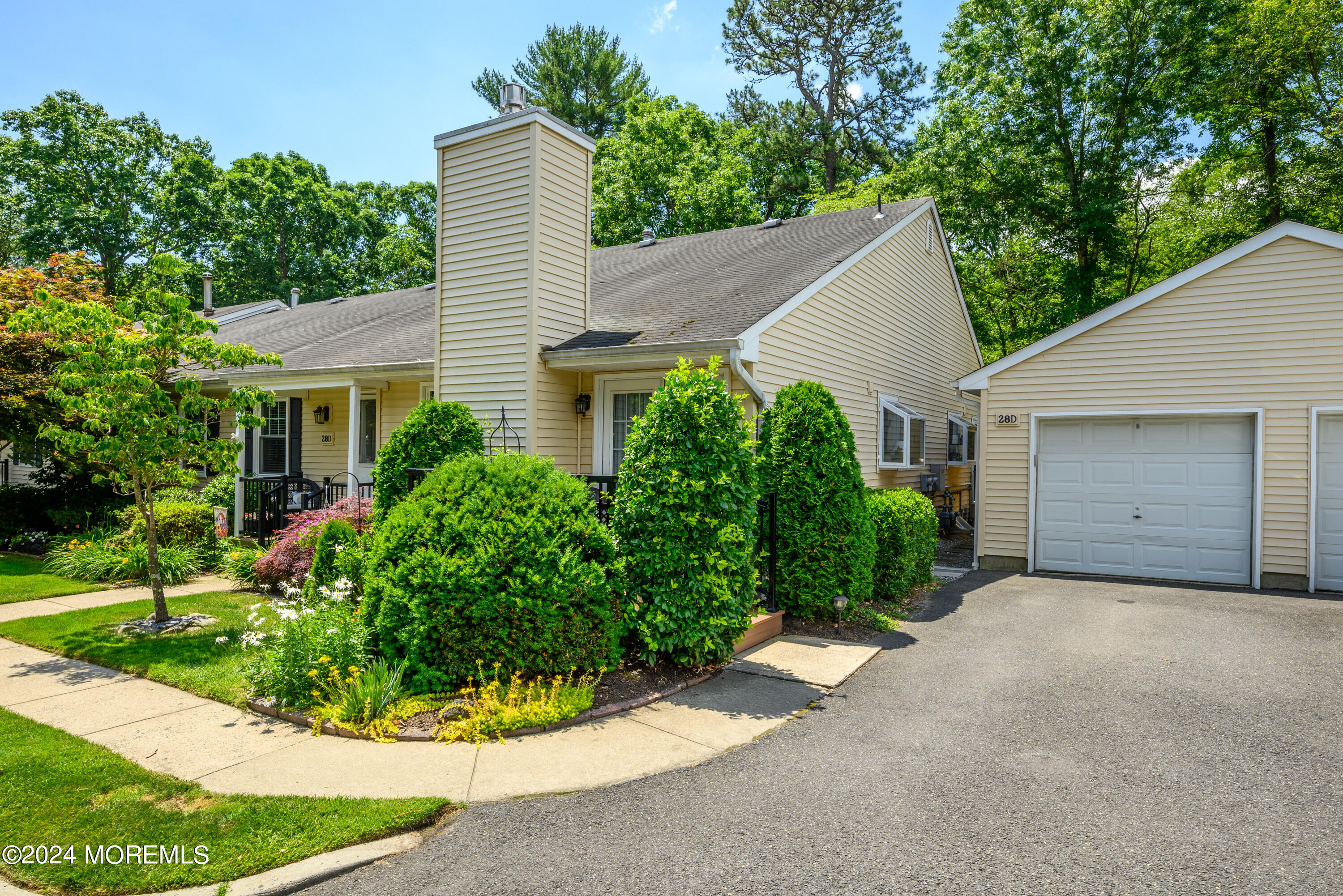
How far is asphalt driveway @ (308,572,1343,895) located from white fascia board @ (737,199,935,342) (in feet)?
12.5

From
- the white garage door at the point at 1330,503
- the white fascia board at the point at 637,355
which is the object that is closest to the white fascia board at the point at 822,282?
the white fascia board at the point at 637,355

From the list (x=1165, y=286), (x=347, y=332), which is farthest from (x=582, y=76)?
(x=1165, y=286)

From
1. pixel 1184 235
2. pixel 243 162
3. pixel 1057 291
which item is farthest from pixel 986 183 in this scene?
pixel 243 162

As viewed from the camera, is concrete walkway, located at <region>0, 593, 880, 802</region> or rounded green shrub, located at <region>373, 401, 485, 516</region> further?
rounded green shrub, located at <region>373, 401, 485, 516</region>

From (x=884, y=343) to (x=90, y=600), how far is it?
11474mm

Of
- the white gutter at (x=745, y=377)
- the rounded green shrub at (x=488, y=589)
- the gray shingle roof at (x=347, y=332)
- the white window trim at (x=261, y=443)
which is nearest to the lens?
the rounded green shrub at (x=488, y=589)

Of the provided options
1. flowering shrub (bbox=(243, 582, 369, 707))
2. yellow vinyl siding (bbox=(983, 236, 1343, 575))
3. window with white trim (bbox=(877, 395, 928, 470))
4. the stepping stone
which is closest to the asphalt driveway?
the stepping stone

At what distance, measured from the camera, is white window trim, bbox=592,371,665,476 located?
9.16m

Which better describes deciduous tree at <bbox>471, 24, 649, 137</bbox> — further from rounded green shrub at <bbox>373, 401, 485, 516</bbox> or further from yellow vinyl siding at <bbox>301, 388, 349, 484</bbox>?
rounded green shrub at <bbox>373, 401, 485, 516</bbox>

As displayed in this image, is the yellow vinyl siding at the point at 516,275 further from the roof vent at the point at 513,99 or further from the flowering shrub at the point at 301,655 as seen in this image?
the flowering shrub at the point at 301,655

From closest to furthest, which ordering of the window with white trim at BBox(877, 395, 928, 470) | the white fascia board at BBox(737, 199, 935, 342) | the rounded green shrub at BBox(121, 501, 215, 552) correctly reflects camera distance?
1. the white fascia board at BBox(737, 199, 935, 342)
2. the rounded green shrub at BBox(121, 501, 215, 552)
3. the window with white trim at BBox(877, 395, 928, 470)

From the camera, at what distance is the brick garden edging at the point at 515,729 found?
4.23m

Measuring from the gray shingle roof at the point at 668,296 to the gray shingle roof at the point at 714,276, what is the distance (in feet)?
0.08

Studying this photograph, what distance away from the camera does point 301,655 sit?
15.7 ft
